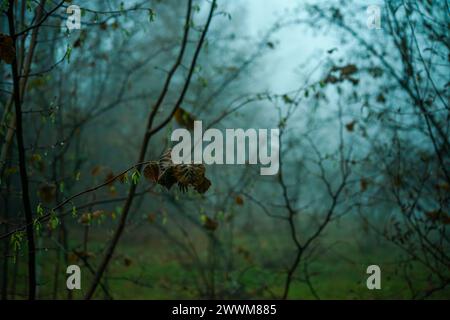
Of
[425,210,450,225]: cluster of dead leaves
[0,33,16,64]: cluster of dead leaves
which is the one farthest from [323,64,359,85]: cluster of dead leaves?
[0,33,16,64]: cluster of dead leaves

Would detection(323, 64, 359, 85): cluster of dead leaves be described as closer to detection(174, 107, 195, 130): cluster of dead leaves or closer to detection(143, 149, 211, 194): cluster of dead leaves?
detection(174, 107, 195, 130): cluster of dead leaves

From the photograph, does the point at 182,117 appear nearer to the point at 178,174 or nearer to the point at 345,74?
the point at 178,174

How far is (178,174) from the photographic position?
174cm

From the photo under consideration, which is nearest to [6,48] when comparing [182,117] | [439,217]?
[182,117]

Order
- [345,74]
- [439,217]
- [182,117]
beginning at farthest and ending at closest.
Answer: [345,74]
[439,217]
[182,117]

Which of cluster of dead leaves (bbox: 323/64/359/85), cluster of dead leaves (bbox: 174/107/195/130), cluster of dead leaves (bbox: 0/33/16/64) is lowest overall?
cluster of dead leaves (bbox: 0/33/16/64)

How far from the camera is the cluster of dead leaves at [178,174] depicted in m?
1.72

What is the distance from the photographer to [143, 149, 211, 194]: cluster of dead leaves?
1717 mm

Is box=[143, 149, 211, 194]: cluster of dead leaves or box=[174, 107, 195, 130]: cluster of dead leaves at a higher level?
box=[174, 107, 195, 130]: cluster of dead leaves

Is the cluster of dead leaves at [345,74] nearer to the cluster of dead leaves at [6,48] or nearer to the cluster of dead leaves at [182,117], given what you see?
the cluster of dead leaves at [182,117]

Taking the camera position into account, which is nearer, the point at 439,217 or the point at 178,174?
the point at 178,174
